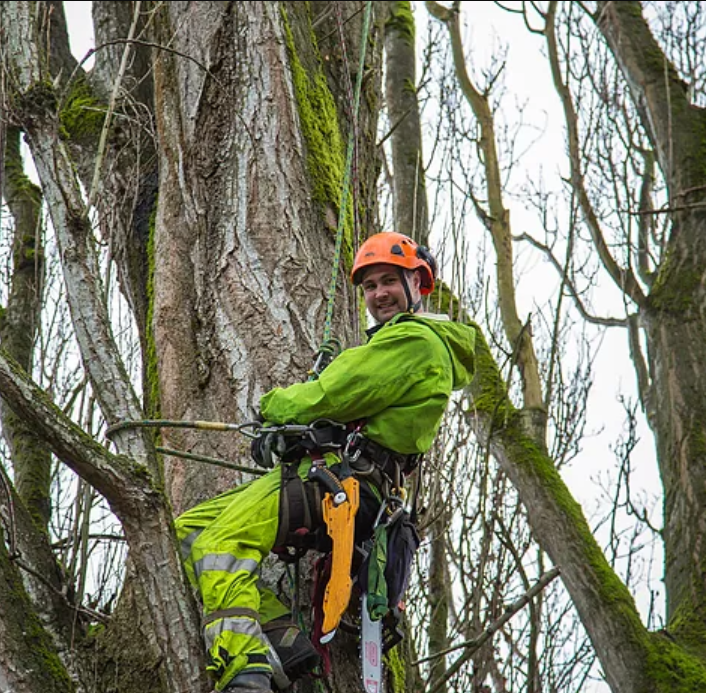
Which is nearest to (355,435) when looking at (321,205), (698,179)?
(321,205)

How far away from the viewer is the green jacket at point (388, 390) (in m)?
2.94

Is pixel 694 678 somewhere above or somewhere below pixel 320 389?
below

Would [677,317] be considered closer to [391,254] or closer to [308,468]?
[391,254]

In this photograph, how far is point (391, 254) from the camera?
341 cm

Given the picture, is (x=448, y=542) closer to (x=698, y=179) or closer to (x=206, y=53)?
(x=698, y=179)

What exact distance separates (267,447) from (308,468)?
135 millimetres

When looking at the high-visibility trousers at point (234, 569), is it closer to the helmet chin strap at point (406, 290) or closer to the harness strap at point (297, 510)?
the harness strap at point (297, 510)

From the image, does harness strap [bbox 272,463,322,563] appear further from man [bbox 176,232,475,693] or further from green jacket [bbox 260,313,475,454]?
green jacket [bbox 260,313,475,454]

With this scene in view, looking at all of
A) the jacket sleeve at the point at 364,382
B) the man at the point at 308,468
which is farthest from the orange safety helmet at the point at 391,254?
the jacket sleeve at the point at 364,382

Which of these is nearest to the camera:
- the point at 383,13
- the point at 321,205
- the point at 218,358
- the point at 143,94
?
the point at 218,358

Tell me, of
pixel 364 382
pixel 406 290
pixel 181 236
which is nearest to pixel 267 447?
pixel 364 382

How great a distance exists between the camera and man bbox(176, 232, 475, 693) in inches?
107

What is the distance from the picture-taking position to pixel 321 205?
3.95 metres

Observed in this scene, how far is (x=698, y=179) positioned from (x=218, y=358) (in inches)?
201
